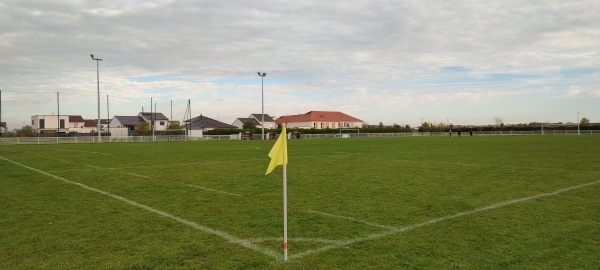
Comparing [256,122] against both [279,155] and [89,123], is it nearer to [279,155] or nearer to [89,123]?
[89,123]

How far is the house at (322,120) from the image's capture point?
11170cm

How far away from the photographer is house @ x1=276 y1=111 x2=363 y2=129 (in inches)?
4398

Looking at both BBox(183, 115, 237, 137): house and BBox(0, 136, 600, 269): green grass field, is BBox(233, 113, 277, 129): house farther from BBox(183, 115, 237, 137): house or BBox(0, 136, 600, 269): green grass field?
BBox(0, 136, 600, 269): green grass field

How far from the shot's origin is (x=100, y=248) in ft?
17.3

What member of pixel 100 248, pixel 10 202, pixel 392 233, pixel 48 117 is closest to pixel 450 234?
pixel 392 233

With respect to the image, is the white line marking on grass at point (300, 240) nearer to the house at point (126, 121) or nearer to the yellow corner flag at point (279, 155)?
the yellow corner flag at point (279, 155)

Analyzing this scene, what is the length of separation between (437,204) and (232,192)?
4684 mm

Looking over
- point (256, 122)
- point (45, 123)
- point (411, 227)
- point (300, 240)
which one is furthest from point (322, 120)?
point (300, 240)

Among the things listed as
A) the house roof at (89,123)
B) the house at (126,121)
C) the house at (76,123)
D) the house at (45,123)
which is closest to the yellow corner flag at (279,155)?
the house at (45,123)

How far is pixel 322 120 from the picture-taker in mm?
112562

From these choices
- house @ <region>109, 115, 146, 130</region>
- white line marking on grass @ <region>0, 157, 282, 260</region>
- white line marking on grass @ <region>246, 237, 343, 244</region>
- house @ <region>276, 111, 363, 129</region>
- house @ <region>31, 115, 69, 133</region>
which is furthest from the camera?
house @ <region>276, 111, 363, 129</region>

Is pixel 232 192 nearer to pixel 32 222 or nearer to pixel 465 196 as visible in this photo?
pixel 32 222

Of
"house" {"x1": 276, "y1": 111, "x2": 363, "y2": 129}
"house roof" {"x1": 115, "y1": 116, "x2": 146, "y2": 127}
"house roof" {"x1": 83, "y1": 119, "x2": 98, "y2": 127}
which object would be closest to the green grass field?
"house roof" {"x1": 115, "y1": 116, "x2": 146, "y2": 127}

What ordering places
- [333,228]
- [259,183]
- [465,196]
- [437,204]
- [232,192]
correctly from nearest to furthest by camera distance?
[333,228] < [437,204] < [465,196] < [232,192] < [259,183]
